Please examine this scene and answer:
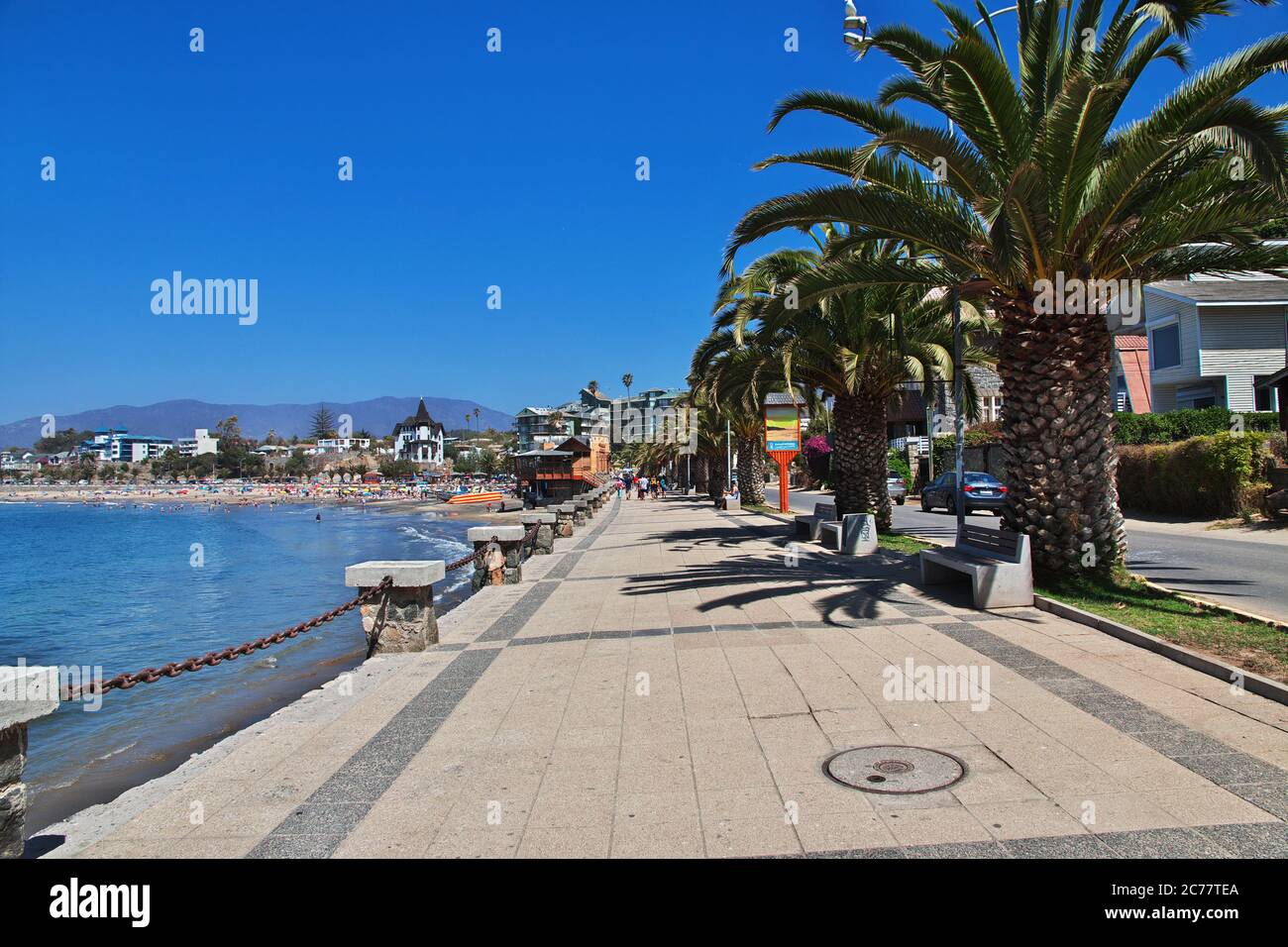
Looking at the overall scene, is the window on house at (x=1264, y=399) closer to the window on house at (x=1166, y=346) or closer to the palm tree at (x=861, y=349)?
the window on house at (x=1166, y=346)

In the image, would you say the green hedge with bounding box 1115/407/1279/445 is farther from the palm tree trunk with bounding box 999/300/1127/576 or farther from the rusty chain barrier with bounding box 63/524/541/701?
the rusty chain barrier with bounding box 63/524/541/701

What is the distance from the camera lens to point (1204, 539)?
1650cm

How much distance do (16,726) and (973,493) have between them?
2579cm

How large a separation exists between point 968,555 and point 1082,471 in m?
1.61

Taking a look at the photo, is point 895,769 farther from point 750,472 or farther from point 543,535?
point 750,472

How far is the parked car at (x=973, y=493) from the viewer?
1001 inches

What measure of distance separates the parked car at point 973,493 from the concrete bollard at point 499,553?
15286 mm

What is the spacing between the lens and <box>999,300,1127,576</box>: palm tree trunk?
9.43 meters

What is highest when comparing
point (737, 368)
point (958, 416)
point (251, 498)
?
point (737, 368)

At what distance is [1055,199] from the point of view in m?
8.96

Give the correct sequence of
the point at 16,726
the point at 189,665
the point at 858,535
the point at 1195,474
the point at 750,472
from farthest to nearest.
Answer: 1. the point at 750,472
2. the point at 1195,474
3. the point at 858,535
4. the point at 189,665
5. the point at 16,726

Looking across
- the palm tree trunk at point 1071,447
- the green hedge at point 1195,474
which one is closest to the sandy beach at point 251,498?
the green hedge at point 1195,474

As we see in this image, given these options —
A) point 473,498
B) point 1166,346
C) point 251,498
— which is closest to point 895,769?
point 1166,346

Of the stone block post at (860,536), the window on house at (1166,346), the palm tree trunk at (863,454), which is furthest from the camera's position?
the window on house at (1166,346)
